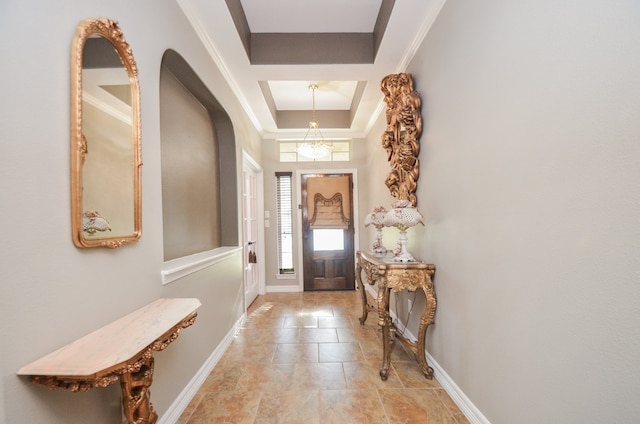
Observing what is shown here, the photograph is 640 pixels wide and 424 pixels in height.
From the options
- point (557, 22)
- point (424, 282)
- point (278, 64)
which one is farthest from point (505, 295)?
point (278, 64)

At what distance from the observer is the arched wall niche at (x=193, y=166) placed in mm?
1906

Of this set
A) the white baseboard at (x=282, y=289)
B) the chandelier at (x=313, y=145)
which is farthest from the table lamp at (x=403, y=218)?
the white baseboard at (x=282, y=289)

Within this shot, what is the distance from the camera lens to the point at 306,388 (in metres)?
1.83

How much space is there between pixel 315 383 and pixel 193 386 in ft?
2.87

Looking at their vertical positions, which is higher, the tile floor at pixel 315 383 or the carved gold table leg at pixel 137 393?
the carved gold table leg at pixel 137 393

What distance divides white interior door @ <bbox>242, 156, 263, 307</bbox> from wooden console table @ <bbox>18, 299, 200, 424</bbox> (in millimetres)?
2285

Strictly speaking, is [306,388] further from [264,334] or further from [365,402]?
[264,334]

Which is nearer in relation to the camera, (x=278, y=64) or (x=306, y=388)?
(x=306, y=388)

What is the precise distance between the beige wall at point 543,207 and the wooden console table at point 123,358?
1.53 m

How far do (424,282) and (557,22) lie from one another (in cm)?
157

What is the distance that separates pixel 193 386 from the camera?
5.80 feet

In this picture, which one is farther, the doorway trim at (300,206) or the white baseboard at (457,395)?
the doorway trim at (300,206)

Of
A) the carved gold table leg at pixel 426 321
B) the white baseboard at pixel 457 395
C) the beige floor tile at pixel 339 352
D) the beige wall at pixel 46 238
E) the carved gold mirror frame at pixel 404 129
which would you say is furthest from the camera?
the beige floor tile at pixel 339 352

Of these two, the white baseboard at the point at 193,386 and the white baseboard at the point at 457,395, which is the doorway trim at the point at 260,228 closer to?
the white baseboard at the point at 193,386
